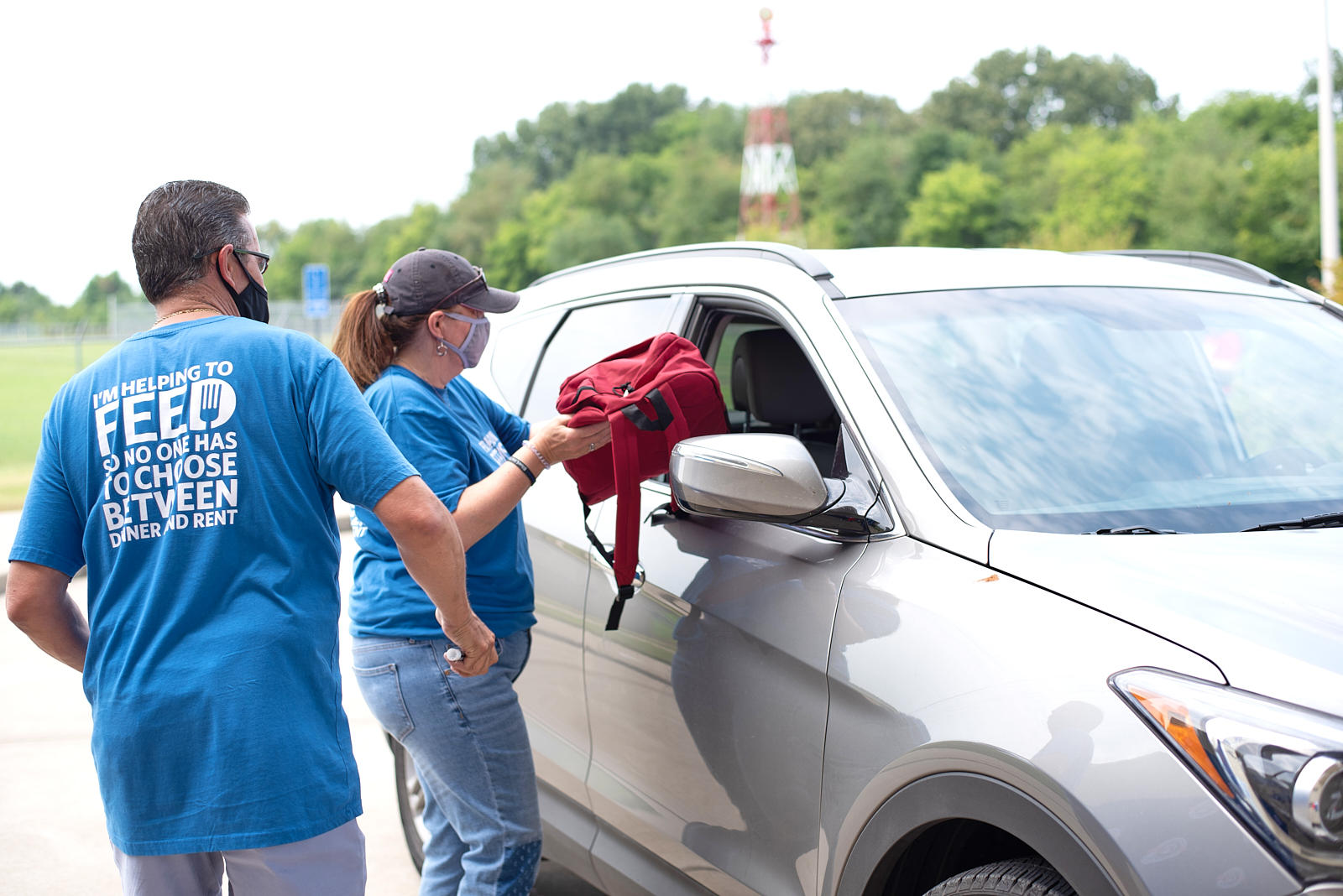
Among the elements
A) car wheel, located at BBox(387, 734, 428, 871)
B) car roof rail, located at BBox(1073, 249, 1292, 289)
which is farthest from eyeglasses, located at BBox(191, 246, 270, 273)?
car roof rail, located at BBox(1073, 249, 1292, 289)

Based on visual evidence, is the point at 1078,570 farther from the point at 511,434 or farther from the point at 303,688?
the point at 511,434

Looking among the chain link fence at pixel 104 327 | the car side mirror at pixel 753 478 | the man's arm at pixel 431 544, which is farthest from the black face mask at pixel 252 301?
the chain link fence at pixel 104 327

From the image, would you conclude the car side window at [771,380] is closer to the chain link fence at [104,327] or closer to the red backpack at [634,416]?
the red backpack at [634,416]

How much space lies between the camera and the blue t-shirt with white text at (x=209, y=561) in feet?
6.27

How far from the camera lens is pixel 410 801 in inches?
149

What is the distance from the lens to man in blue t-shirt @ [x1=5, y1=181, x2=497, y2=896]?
6.28 feet

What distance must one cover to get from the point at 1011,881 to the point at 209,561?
137cm

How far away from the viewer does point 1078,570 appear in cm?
183

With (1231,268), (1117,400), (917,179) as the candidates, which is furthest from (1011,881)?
(917,179)

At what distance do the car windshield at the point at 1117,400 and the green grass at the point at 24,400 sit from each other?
12.4m

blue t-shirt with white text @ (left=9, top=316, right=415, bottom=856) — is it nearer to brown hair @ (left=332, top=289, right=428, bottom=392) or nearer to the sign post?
brown hair @ (left=332, top=289, right=428, bottom=392)

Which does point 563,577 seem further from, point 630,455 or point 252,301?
point 252,301

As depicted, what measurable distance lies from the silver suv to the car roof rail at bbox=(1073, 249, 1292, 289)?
0.02 meters

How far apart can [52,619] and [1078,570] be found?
5.88 feet
